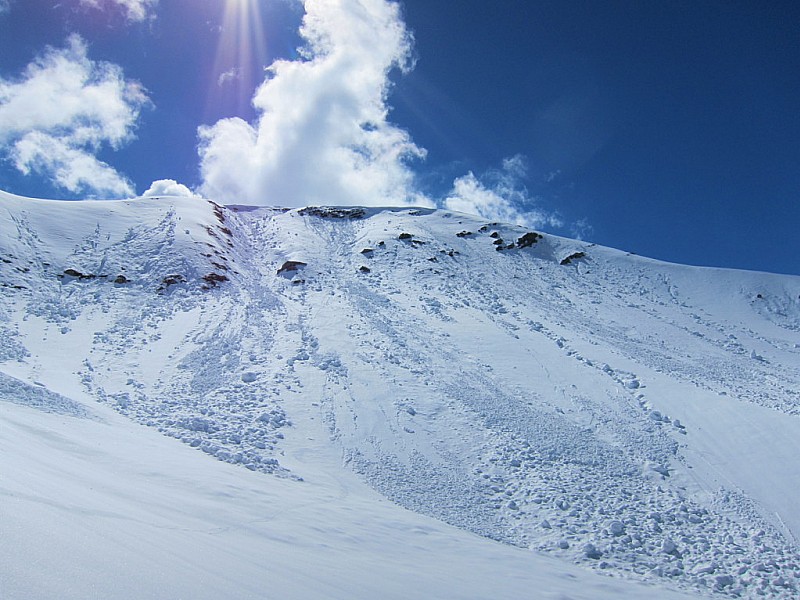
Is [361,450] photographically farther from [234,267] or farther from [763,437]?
[234,267]

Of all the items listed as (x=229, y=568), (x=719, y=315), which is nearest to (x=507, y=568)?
(x=229, y=568)

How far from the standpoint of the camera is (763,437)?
533 inches

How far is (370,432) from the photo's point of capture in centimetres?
1334

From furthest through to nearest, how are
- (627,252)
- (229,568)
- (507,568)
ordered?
(627,252)
(507,568)
(229,568)

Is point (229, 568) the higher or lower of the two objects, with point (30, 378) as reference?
lower

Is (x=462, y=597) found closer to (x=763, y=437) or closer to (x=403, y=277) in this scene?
(x=763, y=437)

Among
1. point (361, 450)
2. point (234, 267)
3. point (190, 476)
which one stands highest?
point (234, 267)

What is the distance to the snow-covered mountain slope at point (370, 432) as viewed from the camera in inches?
224

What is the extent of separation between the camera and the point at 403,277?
3312 cm

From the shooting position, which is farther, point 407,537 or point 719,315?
point 719,315

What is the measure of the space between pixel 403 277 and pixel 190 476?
2561 cm

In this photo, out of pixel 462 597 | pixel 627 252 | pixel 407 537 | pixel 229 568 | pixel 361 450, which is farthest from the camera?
pixel 627 252

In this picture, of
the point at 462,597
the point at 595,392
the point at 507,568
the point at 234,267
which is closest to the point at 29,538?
the point at 462,597

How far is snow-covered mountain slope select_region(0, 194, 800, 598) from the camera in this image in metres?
5.68
